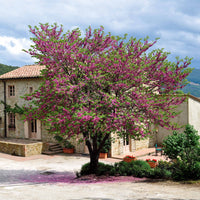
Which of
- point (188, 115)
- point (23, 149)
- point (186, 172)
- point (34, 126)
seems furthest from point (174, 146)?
point (34, 126)

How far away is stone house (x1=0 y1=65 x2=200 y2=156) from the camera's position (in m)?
23.7

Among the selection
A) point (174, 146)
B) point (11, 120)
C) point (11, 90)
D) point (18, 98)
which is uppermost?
point (11, 90)

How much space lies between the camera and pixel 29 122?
25.3 metres

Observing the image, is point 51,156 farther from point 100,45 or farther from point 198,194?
point 198,194

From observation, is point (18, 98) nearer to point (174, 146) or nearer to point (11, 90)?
point (11, 90)

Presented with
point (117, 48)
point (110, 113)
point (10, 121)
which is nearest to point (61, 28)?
point (117, 48)

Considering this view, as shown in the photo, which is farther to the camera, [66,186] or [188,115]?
[188,115]

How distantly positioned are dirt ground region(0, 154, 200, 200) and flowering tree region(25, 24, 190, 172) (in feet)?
7.66

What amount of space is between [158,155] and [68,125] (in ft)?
39.7

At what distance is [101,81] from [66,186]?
5.09 m

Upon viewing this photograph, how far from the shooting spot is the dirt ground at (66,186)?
30.7 ft

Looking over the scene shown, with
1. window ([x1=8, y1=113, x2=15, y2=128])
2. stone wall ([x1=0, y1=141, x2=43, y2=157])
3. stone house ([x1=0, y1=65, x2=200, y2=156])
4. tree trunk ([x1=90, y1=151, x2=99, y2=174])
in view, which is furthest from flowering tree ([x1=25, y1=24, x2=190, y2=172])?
window ([x1=8, y1=113, x2=15, y2=128])

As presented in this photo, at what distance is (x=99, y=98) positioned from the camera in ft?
42.1

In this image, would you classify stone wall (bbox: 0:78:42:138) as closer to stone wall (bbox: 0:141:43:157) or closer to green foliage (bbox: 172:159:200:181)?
stone wall (bbox: 0:141:43:157)
